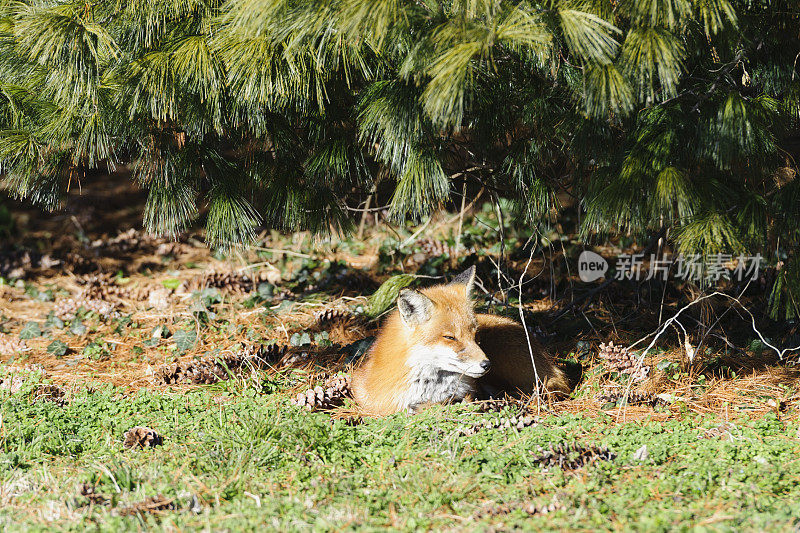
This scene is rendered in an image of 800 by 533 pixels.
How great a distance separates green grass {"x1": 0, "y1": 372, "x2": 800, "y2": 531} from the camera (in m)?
2.94

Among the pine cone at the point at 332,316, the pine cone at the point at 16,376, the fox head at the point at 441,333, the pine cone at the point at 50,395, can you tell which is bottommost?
the pine cone at the point at 16,376


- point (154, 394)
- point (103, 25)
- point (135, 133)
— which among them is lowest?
point (154, 394)

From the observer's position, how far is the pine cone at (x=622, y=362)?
4598mm

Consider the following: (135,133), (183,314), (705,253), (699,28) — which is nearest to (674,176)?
(705,253)

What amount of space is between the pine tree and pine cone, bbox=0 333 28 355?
1923 millimetres

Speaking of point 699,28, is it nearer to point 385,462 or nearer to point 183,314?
point 385,462

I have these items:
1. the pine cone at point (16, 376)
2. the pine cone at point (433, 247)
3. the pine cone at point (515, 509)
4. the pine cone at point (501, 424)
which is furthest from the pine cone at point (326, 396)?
the pine cone at point (433, 247)

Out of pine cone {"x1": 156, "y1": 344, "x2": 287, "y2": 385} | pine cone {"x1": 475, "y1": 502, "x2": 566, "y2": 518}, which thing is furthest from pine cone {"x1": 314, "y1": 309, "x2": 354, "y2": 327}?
pine cone {"x1": 475, "y1": 502, "x2": 566, "y2": 518}

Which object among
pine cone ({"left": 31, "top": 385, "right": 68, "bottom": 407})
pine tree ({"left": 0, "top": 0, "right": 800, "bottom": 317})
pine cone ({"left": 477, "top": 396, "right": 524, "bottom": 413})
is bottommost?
pine cone ({"left": 31, "top": 385, "right": 68, "bottom": 407})

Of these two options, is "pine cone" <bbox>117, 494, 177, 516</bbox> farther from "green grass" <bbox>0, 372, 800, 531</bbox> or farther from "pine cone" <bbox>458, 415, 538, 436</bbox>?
"pine cone" <bbox>458, 415, 538, 436</bbox>

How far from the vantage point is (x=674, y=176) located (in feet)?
11.0

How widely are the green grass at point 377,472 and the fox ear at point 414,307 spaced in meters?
0.62

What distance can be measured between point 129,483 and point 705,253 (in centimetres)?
301

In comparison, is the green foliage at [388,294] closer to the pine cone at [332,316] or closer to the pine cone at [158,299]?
the pine cone at [332,316]
